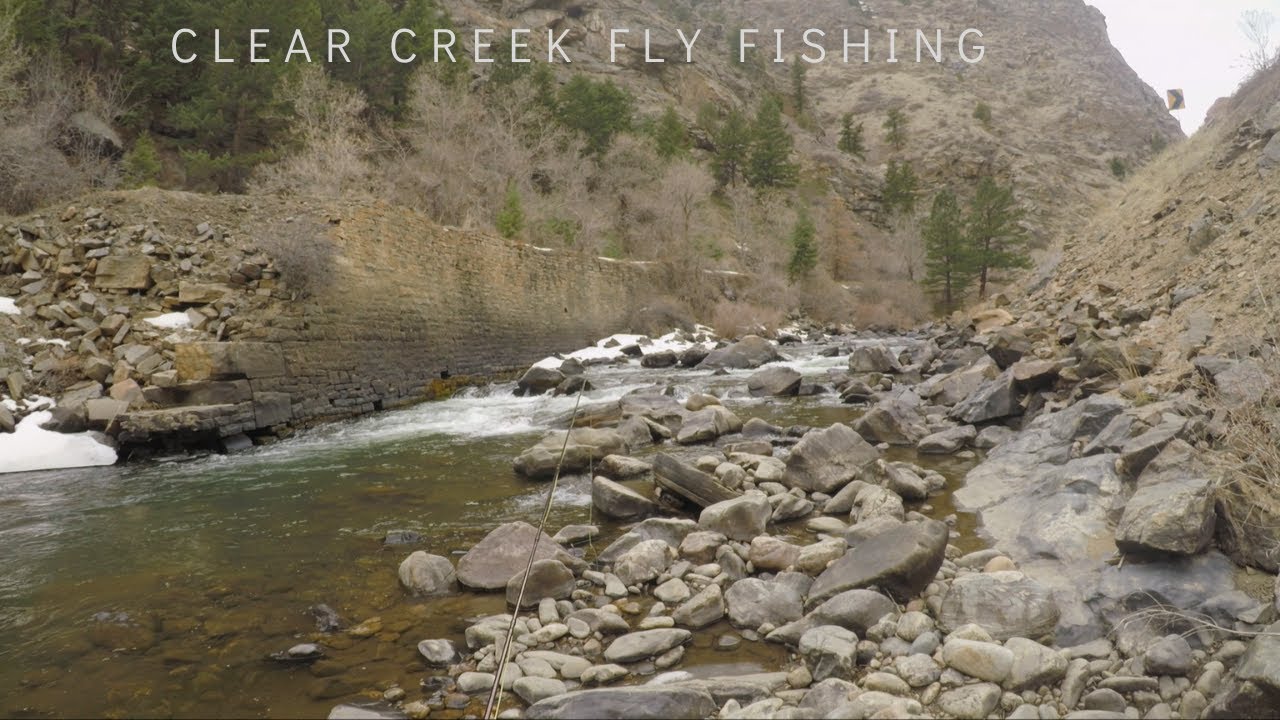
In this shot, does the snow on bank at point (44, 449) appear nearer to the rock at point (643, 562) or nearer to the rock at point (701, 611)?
the rock at point (643, 562)

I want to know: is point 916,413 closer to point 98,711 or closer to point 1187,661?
point 1187,661

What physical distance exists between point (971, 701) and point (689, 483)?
9.33ft

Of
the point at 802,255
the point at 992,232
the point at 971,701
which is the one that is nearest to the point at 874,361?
the point at 971,701

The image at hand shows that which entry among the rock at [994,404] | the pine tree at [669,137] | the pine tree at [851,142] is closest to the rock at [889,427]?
the rock at [994,404]

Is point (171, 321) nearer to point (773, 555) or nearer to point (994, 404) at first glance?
point (773, 555)

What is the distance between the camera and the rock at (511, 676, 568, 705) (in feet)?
8.57

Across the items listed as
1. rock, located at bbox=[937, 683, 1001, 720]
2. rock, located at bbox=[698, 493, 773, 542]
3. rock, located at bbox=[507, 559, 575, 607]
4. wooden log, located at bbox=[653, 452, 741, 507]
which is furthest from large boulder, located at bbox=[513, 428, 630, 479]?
rock, located at bbox=[937, 683, 1001, 720]

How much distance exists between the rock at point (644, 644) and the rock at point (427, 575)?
1250 millimetres

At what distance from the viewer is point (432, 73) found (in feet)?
85.6

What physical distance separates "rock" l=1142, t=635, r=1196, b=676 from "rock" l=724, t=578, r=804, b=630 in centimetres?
137

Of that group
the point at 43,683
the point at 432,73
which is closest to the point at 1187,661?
the point at 43,683

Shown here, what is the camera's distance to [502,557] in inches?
155

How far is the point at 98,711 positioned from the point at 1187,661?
4191 mm

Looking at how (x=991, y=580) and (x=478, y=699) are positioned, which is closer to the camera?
(x=478, y=699)
